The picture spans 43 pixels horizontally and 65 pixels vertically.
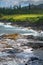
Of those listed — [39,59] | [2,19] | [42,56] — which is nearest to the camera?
[39,59]

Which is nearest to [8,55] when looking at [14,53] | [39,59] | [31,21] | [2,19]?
[14,53]

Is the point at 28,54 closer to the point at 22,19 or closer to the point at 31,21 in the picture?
the point at 31,21

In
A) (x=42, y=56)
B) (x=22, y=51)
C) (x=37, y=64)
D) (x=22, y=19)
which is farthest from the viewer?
(x=22, y=19)

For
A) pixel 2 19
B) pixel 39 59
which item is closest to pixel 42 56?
pixel 39 59

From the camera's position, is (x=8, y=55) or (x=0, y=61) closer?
(x=0, y=61)

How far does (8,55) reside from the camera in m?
42.5

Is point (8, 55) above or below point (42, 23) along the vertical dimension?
above

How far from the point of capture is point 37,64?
35.9 metres

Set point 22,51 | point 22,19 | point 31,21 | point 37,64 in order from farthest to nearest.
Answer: point 22,19 < point 31,21 < point 22,51 < point 37,64

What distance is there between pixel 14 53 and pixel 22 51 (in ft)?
8.17

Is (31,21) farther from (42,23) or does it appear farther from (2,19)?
(2,19)

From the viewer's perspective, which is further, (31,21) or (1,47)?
(31,21)

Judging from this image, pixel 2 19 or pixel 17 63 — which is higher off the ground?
pixel 17 63

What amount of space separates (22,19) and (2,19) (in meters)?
34.4
